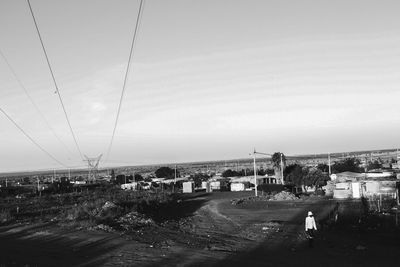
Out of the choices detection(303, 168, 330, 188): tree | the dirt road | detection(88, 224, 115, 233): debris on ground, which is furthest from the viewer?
detection(303, 168, 330, 188): tree

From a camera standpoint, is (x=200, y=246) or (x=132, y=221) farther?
(x=132, y=221)

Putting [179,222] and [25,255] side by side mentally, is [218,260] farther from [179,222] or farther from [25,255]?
[179,222]

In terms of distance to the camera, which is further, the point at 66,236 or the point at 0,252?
→ the point at 66,236

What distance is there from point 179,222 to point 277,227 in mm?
7848

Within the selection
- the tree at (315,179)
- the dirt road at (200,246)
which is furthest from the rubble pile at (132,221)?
the tree at (315,179)

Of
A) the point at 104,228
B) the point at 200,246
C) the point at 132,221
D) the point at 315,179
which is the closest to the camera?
the point at 200,246

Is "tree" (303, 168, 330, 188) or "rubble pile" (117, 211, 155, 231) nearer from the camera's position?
"rubble pile" (117, 211, 155, 231)

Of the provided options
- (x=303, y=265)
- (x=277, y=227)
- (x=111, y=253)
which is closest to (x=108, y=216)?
(x=277, y=227)

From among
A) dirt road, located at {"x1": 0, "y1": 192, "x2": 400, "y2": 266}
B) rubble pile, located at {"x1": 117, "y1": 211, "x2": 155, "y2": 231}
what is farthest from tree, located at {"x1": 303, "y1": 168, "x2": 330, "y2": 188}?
rubble pile, located at {"x1": 117, "y1": 211, "x2": 155, "y2": 231}

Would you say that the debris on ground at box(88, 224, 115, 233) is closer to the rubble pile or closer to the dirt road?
Answer: the dirt road

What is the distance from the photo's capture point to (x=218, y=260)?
61.0ft

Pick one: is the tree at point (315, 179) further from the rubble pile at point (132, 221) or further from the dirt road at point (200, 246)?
the rubble pile at point (132, 221)

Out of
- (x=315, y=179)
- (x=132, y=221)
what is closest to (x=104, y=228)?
(x=132, y=221)

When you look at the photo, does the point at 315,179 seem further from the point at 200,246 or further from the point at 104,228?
the point at 200,246
